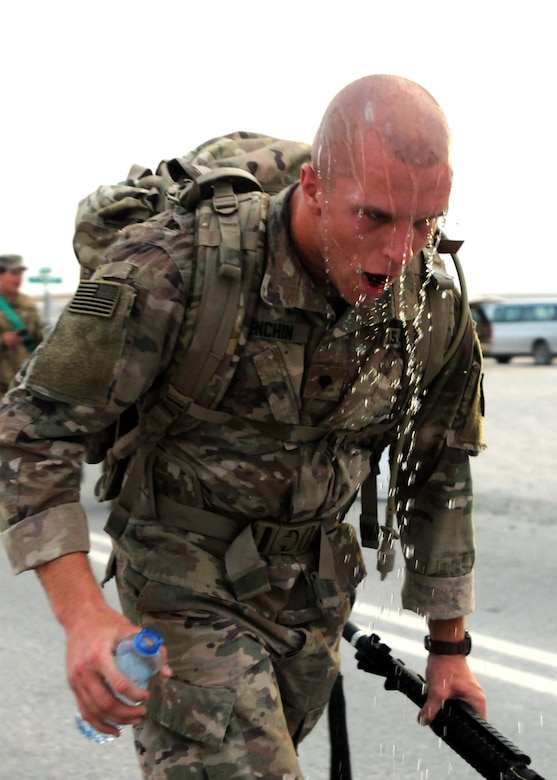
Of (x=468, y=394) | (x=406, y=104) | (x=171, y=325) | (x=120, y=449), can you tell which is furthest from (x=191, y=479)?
(x=406, y=104)

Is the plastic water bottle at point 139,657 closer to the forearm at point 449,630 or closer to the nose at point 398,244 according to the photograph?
the nose at point 398,244

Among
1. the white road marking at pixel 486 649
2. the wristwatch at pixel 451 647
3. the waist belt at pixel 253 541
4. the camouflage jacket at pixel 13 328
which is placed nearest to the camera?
the waist belt at pixel 253 541

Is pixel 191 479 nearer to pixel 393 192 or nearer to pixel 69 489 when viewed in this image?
pixel 69 489

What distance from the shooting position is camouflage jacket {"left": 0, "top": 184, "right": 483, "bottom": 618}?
212 centimetres

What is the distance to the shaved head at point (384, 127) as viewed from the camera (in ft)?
6.50

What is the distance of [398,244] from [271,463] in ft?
1.74

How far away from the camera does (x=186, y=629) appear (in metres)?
2.30

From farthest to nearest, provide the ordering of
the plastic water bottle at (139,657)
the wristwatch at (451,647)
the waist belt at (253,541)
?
the wristwatch at (451,647)
the waist belt at (253,541)
the plastic water bottle at (139,657)

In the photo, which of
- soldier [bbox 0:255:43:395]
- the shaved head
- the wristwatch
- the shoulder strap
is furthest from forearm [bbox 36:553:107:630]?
soldier [bbox 0:255:43:395]

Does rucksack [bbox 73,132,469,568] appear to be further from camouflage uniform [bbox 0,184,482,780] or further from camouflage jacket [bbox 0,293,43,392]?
camouflage jacket [bbox 0,293,43,392]

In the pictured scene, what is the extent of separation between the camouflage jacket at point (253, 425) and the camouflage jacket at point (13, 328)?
17.6 feet

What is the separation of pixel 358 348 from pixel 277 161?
1.55 ft

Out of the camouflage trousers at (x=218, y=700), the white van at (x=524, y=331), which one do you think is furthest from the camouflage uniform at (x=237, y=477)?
the white van at (x=524, y=331)

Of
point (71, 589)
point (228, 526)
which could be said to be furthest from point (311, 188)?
point (71, 589)
